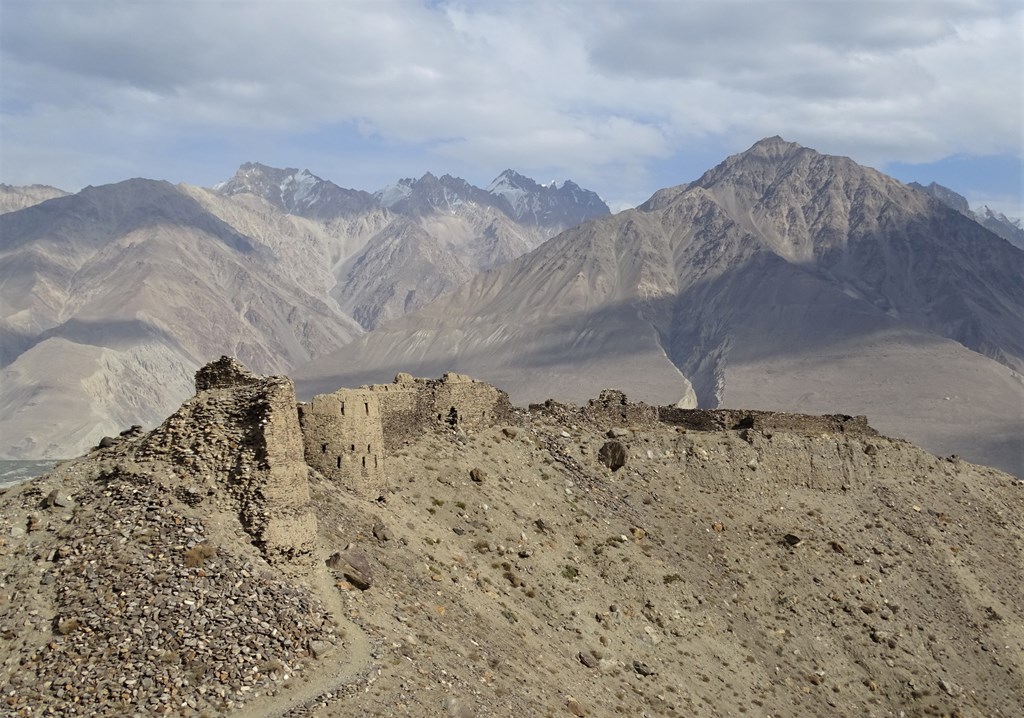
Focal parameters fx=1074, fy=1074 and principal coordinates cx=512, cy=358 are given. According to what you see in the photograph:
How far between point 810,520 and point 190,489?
70.6 ft

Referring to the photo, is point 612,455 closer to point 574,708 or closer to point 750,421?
Answer: point 750,421

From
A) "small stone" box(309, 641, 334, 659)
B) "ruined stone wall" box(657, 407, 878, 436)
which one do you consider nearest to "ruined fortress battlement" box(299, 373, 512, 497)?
"small stone" box(309, 641, 334, 659)

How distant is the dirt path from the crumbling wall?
0.84 m

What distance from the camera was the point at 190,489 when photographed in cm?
1891

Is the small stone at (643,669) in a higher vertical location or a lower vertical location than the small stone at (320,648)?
lower

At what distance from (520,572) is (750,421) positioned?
16089mm

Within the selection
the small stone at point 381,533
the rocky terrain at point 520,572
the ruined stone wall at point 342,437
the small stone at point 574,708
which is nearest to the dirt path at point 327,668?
the rocky terrain at point 520,572

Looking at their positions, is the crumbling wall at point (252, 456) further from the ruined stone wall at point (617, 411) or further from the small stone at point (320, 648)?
the ruined stone wall at point (617, 411)

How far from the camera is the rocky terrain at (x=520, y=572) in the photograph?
54.1 ft

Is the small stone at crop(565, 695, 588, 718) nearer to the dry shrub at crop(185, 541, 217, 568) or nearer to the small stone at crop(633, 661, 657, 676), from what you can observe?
the small stone at crop(633, 661, 657, 676)

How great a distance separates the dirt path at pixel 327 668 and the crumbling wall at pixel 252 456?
0.84m

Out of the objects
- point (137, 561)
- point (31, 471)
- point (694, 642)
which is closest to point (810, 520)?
point (694, 642)

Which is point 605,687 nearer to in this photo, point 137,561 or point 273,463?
point 273,463

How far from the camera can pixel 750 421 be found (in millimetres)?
38844
